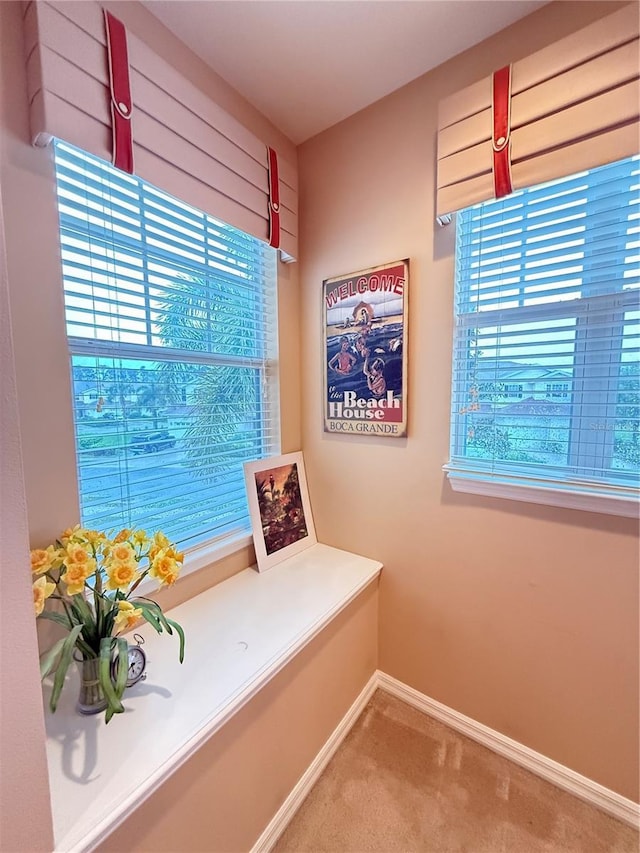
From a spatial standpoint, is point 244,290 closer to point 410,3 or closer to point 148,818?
point 410,3

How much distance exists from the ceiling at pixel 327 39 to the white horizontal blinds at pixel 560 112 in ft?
0.66

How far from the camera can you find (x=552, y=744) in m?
1.28

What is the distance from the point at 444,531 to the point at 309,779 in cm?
103

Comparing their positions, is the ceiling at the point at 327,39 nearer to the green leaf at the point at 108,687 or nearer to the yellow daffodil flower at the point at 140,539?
the yellow daffodil flower at the point at 140,539

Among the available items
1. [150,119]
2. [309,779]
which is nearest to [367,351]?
[150,119]

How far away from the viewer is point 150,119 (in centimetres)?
111

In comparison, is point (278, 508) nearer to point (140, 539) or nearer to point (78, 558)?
point (140, 539)

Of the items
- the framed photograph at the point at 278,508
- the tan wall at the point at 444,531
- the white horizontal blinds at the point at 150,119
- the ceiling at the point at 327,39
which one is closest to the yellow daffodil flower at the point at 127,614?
the framed photograph at the point at 278,508

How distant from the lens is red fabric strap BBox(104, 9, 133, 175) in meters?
1.01

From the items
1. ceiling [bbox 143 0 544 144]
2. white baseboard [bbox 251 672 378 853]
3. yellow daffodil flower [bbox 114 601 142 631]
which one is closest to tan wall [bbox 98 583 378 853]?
white baseboard [bbox 251 672 378 853]

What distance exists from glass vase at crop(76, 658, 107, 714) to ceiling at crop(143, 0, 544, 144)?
202 centimetres

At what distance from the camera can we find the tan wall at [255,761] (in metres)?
0.81

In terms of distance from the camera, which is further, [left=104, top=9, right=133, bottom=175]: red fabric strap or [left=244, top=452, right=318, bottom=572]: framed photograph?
[left=244, top=452, right=318, bottom=572]: framed photograph

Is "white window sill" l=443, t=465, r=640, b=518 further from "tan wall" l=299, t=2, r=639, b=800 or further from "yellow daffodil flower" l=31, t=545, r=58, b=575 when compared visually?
"yellow daffodil flower" l=31, t=545, r=58, b=575
